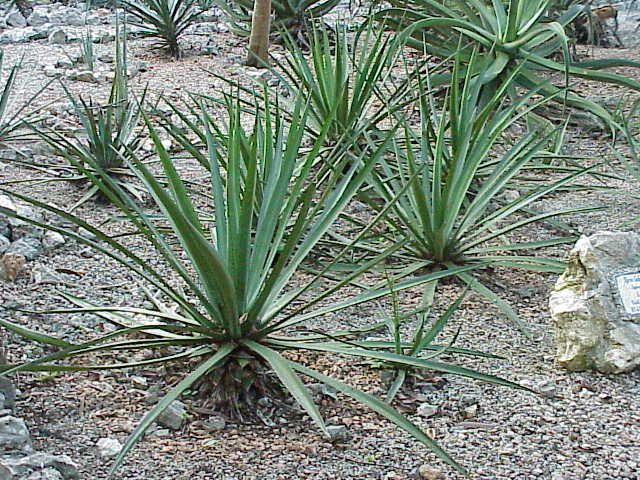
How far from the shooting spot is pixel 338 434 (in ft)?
6.70

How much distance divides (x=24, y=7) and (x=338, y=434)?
26.2ft

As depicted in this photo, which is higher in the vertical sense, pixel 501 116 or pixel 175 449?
pixel 501 116

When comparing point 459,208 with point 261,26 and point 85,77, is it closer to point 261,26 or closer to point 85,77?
point 261,26

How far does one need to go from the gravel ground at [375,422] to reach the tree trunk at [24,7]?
6.54m

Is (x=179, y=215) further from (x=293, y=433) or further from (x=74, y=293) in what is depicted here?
(x=74, y=293)

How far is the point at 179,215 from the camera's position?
1833 millimetres

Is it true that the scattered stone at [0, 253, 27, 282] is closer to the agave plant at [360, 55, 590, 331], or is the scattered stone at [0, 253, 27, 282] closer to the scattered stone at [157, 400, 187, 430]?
the scattered stone at [157, 400, 187, 430]

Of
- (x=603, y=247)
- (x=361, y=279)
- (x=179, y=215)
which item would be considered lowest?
(x=361, y=279)

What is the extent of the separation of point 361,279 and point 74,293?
923 mm

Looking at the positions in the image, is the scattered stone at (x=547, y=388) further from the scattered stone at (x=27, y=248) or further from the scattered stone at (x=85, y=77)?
the scattered stone at (x=85, y=77)

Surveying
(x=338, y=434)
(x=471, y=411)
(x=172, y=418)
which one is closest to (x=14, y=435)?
(x=172, y=418)

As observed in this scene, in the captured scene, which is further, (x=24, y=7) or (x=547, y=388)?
(x=24, y=7)

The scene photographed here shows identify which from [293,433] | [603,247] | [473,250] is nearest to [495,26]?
[473,250]

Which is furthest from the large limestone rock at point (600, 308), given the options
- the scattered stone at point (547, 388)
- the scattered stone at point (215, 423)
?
the scattered stone at point (215, 423)
